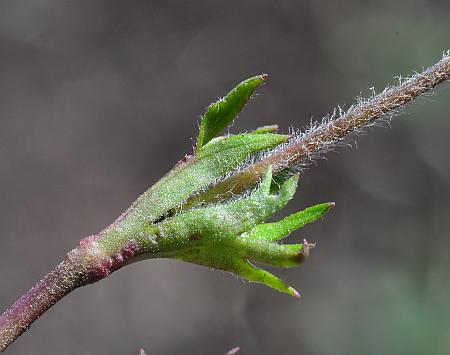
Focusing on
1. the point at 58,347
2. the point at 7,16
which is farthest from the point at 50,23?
the point at 58,347

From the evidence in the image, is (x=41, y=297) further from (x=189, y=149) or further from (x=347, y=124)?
(x=189, y=149)

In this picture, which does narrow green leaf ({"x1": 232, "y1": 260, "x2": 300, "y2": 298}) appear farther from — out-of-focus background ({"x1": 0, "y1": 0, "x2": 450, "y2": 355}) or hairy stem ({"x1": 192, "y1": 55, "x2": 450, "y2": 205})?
out-of-focus background ({"x1": 0, "y1": 0, "x2": 450, "y2": 355})

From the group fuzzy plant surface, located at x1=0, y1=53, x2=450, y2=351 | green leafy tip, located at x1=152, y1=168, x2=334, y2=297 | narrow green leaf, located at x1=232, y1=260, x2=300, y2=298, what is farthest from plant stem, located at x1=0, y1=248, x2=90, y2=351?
narrow green leaf, located at x1=232, y1=260, x2=300, y2=298

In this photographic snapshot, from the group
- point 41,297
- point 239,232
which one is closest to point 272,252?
point 239,232

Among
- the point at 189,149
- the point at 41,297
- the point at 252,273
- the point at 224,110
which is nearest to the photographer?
the point at 41,297

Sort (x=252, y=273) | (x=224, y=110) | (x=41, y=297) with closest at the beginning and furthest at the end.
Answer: (x=41, y=297) → (x=252, y=273) → (x=224, y=110)
